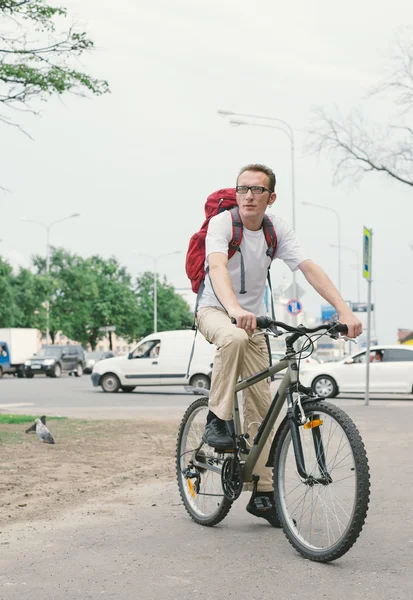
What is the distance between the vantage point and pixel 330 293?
4.95 m

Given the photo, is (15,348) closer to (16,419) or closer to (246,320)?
(16,419)

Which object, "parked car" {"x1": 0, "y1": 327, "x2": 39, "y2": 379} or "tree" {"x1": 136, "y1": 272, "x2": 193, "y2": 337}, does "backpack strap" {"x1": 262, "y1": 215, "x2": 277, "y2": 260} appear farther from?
"tree" {"x1": 136, "y1": 272, "x2": 193, "y2": 337}

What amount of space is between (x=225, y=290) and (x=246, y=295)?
48 centimetres

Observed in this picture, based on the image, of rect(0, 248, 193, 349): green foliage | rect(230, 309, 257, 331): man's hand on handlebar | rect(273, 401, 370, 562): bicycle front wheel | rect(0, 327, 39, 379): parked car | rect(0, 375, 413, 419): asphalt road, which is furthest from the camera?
rect(0, 248, 193, 349): green foliage

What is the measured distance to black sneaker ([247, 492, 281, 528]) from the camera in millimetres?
5289

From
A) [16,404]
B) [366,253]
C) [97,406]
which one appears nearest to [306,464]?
[366,253]

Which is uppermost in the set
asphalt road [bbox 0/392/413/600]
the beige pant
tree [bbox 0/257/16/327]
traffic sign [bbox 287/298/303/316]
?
tree [bbox 0/257/16/327]

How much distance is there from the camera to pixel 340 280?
67438mm

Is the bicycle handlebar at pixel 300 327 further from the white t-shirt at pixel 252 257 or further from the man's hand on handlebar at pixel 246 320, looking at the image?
the white t-shirt at pixel 252 257

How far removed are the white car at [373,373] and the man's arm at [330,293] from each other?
18.9m

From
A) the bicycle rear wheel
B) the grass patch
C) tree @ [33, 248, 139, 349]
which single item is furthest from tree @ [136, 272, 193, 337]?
the bicycle rear wheel

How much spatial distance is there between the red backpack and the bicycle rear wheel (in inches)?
32.4

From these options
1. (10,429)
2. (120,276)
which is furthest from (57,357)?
(120,276)

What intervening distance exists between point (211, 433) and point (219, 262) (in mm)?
1024
